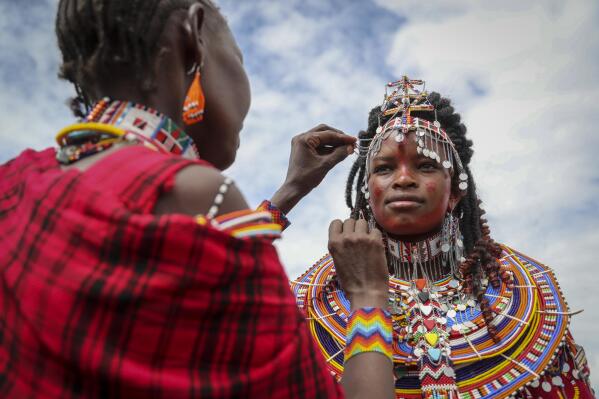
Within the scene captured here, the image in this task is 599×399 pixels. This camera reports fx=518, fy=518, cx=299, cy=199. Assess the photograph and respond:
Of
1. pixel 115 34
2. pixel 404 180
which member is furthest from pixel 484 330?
pixel 115 34

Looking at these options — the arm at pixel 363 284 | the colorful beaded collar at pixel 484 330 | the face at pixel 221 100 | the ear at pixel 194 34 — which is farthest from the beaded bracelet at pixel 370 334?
the colorful beaded collar at pixel 484 330

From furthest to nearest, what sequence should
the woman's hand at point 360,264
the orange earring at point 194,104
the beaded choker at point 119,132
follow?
the woman's hand at point 360,264 → the orange earring at point 194,104 → the beaded choker at point 119,132

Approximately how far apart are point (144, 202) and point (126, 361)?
302mm

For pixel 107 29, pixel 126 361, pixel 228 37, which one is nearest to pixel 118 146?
pixel 107 29

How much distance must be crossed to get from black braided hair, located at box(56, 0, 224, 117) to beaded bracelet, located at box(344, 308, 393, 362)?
0.93m

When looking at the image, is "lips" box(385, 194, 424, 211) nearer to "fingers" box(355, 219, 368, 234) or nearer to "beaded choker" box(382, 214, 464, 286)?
"beaded choker" box(382, 214, 464, 286)

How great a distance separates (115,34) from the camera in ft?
4.34

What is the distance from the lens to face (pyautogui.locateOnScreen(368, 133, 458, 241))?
2945mm

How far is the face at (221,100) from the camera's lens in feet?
4.73

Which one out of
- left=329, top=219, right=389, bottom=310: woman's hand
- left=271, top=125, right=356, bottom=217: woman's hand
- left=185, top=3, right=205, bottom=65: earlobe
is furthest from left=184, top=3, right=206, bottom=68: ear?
left=271, top=125, right=356, bottom=217: woman's hand

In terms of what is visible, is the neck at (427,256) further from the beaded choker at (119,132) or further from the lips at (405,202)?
the beaded choker at (119,132)

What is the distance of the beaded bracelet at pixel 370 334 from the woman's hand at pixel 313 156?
912 millimetres

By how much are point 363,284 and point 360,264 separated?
0.10m

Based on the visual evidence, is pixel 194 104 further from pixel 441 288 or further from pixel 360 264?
pixel 441 288
